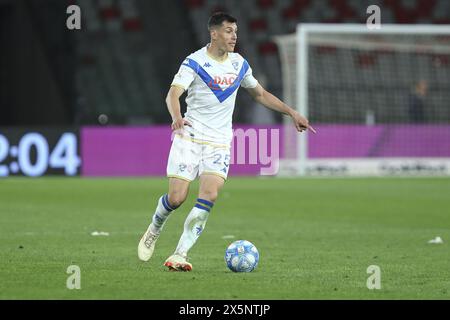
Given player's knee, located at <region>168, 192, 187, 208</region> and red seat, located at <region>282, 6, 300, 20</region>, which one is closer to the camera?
player's knee, located at <region>168, 192, 187, 208</region>

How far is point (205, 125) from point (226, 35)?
788mm

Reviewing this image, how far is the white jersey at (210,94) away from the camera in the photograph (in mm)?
10077

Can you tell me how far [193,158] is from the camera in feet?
33.1

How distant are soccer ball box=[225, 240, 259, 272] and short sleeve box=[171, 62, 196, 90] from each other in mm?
1408

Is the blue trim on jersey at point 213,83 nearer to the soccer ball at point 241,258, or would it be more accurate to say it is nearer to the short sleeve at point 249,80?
the short sleeve at point 249,80

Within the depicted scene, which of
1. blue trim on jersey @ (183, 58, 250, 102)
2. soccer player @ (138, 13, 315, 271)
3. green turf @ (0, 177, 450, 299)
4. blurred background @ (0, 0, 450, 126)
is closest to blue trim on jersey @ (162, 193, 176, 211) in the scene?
soccer player @ (138, 13, 315, 271)

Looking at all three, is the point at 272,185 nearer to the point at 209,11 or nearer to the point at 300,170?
the point at 300,170

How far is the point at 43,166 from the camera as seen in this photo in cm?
2578

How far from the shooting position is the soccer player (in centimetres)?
1000

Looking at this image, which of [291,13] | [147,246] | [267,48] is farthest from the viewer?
[291,13]

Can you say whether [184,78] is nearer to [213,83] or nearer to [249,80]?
[213,83]

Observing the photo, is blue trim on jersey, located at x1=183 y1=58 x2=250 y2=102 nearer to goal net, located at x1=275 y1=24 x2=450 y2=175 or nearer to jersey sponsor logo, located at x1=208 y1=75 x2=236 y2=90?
jersey sponsor logo, located at x1=208 y1=75 x2=236 y2=90

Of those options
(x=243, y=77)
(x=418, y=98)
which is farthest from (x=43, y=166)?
(x=243, y=77)

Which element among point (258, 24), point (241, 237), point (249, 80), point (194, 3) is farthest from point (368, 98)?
point (249, 80)
